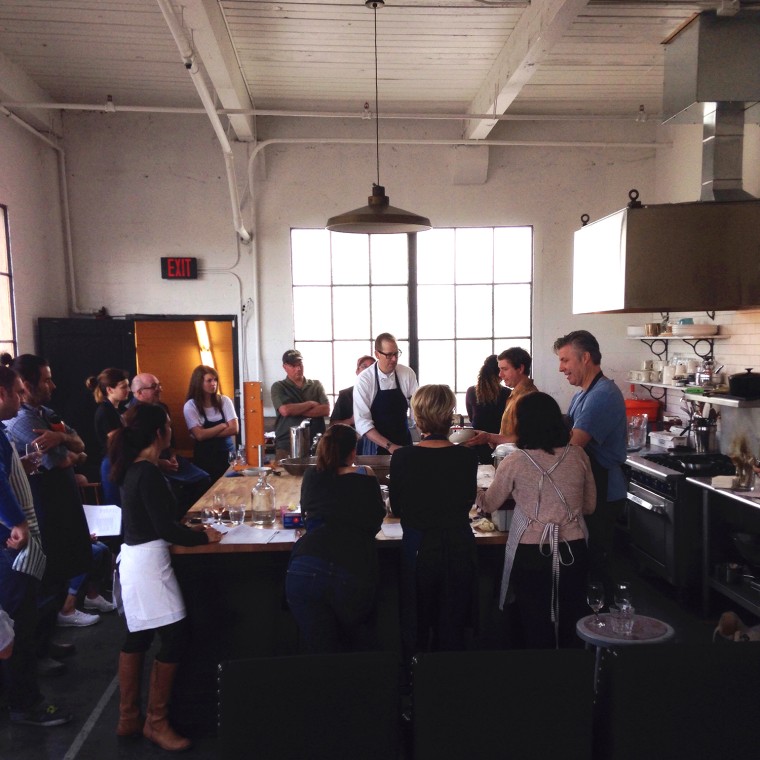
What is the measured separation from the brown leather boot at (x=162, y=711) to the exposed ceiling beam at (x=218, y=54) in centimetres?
331

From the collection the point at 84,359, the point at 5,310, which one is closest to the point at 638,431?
the point at 84,359

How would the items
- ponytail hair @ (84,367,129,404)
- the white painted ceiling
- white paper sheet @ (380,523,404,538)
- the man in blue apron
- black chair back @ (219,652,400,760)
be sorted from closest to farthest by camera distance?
black chair back @ (219,652,400,760), white paper sheet @ (380,523,404,538), the white painted ceiling, ponytail hair @ (84,367,129,404), the man in blue apron

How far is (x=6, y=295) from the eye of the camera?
521 centimetres

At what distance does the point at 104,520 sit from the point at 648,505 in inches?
148

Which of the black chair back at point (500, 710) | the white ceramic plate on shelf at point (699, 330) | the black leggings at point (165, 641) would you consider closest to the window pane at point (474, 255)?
the white ceramic plate on shelf at point (699, 330)

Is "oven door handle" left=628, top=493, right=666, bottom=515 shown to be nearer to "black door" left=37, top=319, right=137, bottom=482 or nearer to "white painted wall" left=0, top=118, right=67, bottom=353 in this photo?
"black door" left=37, top=319, right=137, bottom=482

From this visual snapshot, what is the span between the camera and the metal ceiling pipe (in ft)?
10.8

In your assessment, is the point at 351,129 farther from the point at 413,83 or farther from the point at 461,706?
the point at 461,706

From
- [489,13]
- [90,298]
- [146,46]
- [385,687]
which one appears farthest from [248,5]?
[385,687]

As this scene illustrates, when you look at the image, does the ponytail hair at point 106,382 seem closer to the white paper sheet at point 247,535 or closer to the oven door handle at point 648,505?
the white paper sheet at point 247,535

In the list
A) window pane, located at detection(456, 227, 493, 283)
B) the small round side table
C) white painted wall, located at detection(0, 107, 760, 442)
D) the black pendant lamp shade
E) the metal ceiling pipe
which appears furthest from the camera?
window pane, located at detection(456, 227, 493, 283)

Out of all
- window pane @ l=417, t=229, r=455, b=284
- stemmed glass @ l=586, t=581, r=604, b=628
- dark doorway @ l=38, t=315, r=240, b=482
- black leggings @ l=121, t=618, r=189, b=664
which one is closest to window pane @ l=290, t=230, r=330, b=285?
dark doorway @ l=38, t=315, r=240, b=482

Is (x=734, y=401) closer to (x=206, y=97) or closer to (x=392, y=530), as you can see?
(x=392, y=530)

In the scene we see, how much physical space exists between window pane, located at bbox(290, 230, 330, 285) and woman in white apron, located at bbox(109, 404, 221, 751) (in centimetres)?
385
